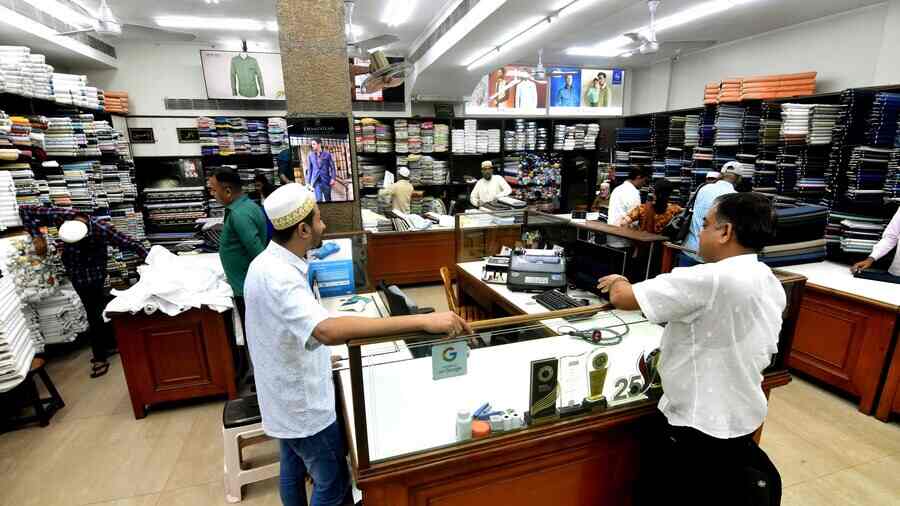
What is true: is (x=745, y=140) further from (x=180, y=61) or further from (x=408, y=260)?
(x=180, y=61)

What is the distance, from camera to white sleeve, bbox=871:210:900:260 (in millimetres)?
3107

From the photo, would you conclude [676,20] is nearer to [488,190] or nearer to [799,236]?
[488,190]

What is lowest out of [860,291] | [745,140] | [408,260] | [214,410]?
[214,410]

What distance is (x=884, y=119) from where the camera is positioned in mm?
3510

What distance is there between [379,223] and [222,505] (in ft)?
12.3

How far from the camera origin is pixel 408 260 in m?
5.50

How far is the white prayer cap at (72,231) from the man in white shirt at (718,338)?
393 cm

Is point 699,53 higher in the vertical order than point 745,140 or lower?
higher

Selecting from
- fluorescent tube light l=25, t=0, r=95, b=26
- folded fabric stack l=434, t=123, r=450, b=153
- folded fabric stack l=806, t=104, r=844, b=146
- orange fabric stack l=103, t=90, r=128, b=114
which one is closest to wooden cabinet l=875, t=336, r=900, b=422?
folded fabric stack l=806, t=104, r=844, b=146

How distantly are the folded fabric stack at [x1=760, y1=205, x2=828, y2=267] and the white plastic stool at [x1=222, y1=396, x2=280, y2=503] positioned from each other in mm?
3184

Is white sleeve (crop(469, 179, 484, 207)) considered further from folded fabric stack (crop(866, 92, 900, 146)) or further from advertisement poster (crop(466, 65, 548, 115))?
folded fabric stack (crop(866, 92, 900, 146))

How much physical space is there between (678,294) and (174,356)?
3227mm

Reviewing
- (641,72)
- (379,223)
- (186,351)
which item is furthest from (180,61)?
(641,72)

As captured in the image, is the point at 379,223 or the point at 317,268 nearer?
the point at 317,268
